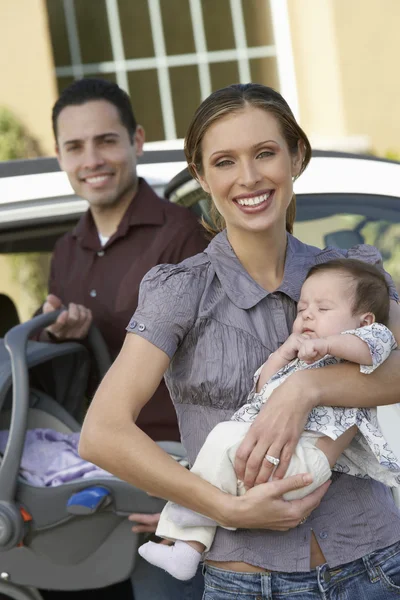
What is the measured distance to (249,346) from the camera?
2.05 metres

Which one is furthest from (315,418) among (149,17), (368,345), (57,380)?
(149,17)

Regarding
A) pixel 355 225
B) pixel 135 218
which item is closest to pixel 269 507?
pixel 355 225

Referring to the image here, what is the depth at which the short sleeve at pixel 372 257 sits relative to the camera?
227 cm

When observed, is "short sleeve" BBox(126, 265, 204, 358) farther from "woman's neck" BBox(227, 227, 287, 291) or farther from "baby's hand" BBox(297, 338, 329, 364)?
"baby's hand" BBox(297, 338, 329, 364)

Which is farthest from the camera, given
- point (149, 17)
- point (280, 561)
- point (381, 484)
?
point (149, 17)

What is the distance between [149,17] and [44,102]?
168cm

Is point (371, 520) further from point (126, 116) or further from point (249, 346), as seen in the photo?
point (126, 116)

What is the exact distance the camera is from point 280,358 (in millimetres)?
2004

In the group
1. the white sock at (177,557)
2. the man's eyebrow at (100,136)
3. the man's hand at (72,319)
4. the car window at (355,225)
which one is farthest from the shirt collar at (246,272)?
the man's eyebrow at (100,136)

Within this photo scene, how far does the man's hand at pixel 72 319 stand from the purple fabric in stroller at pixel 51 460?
328 mm

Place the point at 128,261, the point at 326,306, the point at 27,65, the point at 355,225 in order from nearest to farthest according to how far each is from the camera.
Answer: the point at 326,306, the point at 355,225, the point at 128,261, the point at 27,65

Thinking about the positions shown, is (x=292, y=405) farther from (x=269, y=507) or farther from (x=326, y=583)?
(x=326, y=583)

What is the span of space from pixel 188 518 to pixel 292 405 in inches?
12.7

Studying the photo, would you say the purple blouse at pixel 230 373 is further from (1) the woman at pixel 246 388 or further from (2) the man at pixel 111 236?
(2) the man at pixel 111 236
